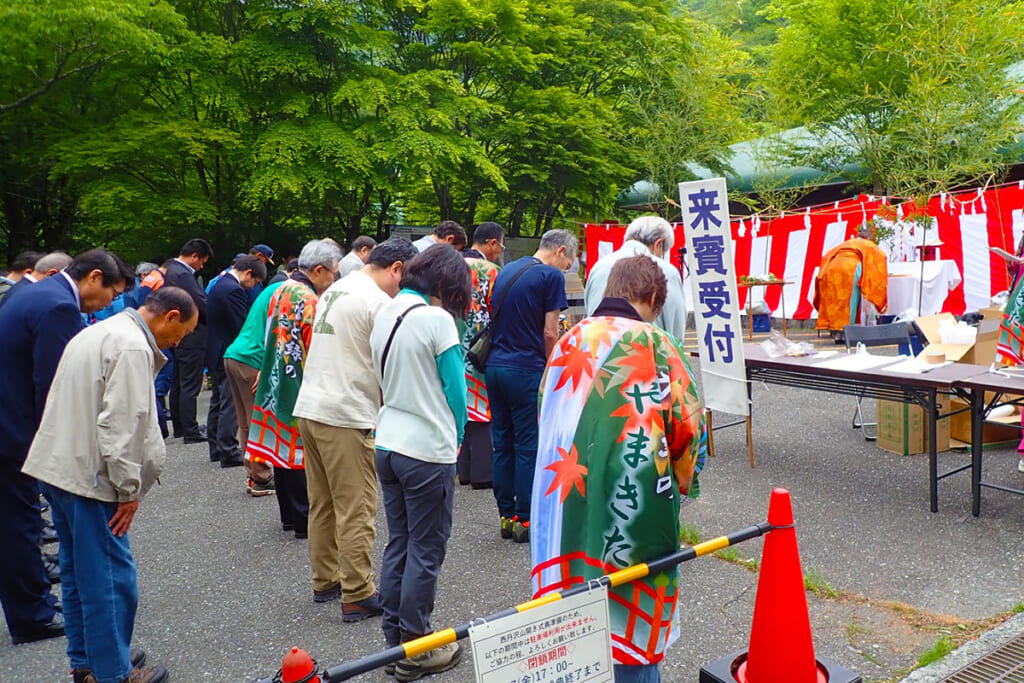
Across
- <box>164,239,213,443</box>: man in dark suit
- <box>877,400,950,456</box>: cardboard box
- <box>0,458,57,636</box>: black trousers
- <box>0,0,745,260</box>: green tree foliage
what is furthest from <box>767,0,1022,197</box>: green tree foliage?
<box>0,458,57,636</box>: black trousers

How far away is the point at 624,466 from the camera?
2.17 m

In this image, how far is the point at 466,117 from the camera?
552 inches

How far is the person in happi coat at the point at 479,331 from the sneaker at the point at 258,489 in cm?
157

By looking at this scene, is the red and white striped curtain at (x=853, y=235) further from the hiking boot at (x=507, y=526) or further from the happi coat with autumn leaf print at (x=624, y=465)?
the happi coat with autumn leaf print at (x=624, y=465)

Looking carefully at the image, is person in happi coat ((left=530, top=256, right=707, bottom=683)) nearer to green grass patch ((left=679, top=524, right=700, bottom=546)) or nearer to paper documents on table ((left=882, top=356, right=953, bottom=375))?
green grass patch ((left=679, top=524, right=700, bottom=546))

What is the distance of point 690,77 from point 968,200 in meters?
7.68

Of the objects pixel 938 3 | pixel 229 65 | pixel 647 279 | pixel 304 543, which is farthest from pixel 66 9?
pixel 938 3

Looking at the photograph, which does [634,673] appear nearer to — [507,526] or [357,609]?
[357,609]

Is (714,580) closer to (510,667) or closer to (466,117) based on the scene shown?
(510,667)

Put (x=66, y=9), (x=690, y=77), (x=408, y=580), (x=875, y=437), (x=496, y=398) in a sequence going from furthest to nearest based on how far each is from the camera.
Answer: (x=690, y=77) → (x=66, y=9) → (x=875, y=437) → (x=496, y=398) → (x=408, y=580)

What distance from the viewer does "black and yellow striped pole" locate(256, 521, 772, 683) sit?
5.53ft

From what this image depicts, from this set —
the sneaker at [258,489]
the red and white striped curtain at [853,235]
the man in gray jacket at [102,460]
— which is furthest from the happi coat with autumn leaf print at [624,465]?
the red and white striped curtain at [853,235]

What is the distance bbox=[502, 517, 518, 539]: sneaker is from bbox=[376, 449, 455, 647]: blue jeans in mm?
1538

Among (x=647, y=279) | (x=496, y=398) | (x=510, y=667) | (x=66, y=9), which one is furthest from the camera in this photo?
(x=66, y=9)
